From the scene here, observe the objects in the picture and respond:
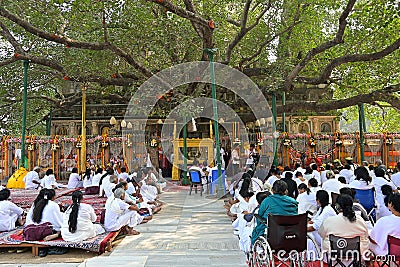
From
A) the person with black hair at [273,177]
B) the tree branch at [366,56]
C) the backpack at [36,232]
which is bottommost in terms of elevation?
the backpack at [36,232]

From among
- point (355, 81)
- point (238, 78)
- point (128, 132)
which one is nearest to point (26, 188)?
point (128, 132)

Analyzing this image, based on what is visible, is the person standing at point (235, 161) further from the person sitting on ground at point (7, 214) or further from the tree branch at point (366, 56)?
the person sitting on ground at point (7, 214)

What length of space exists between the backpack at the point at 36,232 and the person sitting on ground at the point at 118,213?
107cm

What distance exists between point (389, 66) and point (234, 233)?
371 inches

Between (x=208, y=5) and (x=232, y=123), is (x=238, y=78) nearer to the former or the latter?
(x=208, y=5)

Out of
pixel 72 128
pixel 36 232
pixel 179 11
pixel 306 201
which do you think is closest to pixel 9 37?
pixel 179 11

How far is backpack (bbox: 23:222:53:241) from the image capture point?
593 centimetres

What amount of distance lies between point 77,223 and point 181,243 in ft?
5.75

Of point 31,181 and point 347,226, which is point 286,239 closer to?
point 347,226

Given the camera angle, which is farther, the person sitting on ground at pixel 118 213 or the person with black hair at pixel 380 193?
the person sitting on ground at pixel 118 213

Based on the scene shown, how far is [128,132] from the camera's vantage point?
742 inches

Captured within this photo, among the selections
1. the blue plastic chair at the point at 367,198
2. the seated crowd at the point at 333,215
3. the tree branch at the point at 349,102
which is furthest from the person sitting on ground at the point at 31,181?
the blue plastic chair at the point at 367,198

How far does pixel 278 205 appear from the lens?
4.61 metres

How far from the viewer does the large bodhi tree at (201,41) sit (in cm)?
1009
